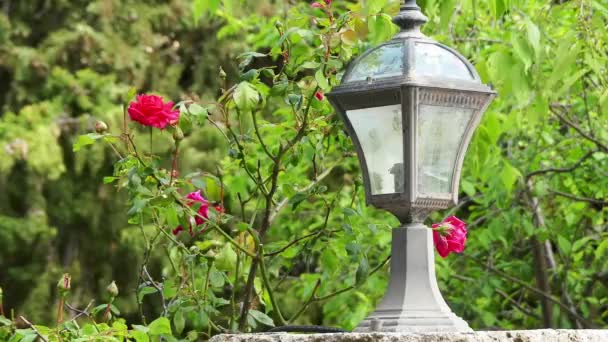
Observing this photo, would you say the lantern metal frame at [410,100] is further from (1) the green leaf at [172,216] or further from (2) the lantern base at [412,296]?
(1) the green leaf at [172,216]

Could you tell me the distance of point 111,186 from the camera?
957 centimetres

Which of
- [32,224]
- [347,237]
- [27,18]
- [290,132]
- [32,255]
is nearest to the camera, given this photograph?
[347,237]

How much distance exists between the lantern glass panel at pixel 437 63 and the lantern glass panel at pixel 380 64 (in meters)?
0.04

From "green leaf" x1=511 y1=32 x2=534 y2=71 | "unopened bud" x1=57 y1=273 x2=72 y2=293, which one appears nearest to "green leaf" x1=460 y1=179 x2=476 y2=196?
"green leaf" x1=511 y1=32 x2=534 y2=71

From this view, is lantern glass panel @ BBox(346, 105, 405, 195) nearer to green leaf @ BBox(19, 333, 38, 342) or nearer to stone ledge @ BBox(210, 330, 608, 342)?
stone ledge @ BBox(210, 330, 608, 342)

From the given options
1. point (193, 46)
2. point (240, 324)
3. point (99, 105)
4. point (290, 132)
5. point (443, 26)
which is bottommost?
point (240, 324)

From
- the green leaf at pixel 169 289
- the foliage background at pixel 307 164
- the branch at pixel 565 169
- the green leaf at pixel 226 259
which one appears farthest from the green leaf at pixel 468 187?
the green leaf at pixel 226 259

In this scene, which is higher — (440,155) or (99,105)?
(99,105)

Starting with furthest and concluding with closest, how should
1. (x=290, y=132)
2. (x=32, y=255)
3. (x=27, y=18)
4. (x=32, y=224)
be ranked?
1. (x=27, y=18)
2. (x=32, y=255)
3. (x=32, y=224)
4. (x=290, y=132)

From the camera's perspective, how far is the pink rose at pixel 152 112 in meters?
3.27

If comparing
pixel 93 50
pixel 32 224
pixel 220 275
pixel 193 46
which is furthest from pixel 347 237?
pixel 193 46

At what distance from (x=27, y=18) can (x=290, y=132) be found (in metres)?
7.18

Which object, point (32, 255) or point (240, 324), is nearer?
point (240, 324)

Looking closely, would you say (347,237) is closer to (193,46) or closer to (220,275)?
(220,275)
